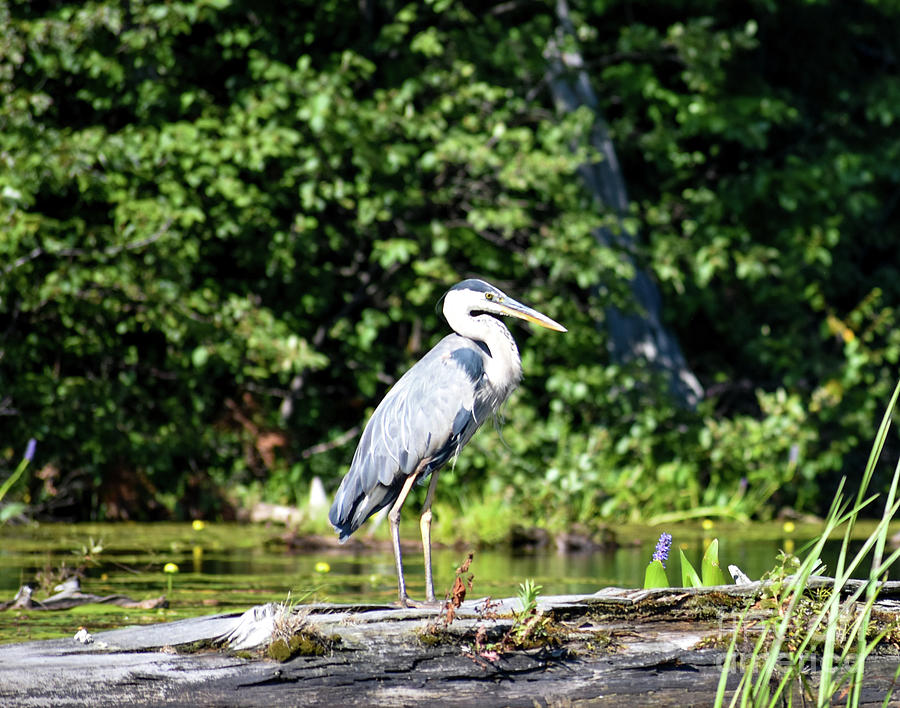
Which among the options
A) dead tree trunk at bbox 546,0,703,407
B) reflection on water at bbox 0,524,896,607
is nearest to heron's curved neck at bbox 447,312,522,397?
reflection on water at bbox 0,524,896,607

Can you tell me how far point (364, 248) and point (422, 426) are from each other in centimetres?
520

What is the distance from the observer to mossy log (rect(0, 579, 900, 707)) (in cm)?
260

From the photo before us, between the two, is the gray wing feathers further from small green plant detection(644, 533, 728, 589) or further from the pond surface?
small green plant detection(644, 533, 728, 589)

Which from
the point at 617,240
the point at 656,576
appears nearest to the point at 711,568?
the point at 656,576

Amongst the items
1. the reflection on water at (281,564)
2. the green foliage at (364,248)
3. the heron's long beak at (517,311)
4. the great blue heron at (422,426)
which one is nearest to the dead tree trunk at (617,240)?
the green foliage at (364,248)

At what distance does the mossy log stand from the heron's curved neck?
3.31ft

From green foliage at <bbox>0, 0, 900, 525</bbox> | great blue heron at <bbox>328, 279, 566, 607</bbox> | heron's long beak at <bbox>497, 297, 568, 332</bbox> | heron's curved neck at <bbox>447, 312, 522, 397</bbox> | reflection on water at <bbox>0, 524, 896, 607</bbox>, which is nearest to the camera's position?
great blue heron at <bbox>328, 279, 566, 607</bbox>

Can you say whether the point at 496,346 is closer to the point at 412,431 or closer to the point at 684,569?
the point at 412,431

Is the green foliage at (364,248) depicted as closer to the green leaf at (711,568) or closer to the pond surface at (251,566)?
the pond surface at (251,566)

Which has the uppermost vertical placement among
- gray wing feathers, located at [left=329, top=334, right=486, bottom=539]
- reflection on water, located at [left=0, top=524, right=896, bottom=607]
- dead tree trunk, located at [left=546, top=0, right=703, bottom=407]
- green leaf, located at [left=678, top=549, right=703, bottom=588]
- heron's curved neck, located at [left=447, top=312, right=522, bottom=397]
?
dead tree trunk, located at [left=546, top=0, right=703, bottom=407]

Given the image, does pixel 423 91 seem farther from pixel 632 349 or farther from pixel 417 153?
pixel 632 349

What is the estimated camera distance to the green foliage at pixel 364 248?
7277mm

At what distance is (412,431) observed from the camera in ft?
12.3

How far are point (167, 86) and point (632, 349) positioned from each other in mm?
3633
